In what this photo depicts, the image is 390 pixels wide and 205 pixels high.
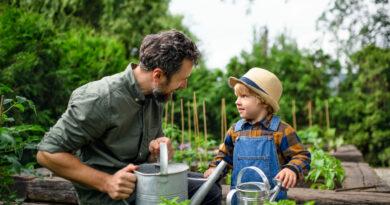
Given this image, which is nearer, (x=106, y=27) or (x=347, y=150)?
(x=347, y=150)

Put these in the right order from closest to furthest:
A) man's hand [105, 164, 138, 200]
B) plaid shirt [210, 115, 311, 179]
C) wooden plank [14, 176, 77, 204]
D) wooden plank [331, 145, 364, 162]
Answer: man's hand [105, 164, 138, 200], plaid shirt [210, 115, 311, 179], wooden plank [14, 176, 77, 204], wooden plank [331, 145, 364, 162]

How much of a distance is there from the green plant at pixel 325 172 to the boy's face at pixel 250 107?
1550 millimetres

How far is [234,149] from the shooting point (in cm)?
289

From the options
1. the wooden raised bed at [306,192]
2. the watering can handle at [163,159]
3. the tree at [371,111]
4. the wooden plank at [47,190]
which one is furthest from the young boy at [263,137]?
the tree at [371,111]

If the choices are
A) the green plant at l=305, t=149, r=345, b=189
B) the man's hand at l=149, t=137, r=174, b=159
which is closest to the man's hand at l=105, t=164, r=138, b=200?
the man's hand at l=149, t=137, r=174, b=159

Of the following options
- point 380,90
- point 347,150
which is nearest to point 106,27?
point 380,90

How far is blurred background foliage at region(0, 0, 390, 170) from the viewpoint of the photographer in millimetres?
4965

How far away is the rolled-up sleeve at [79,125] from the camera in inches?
92.1

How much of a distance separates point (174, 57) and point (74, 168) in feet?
2.41

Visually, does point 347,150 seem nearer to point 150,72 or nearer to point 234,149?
point 234,149

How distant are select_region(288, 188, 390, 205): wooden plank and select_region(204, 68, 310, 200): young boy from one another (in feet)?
2.51

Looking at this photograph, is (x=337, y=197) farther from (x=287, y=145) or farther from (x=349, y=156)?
(x=349, y=156)

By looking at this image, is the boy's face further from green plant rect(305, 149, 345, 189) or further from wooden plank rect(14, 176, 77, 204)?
wooden plank rect(14, 176, 77, 204)

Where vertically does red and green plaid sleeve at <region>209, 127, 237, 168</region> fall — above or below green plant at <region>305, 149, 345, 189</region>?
above
